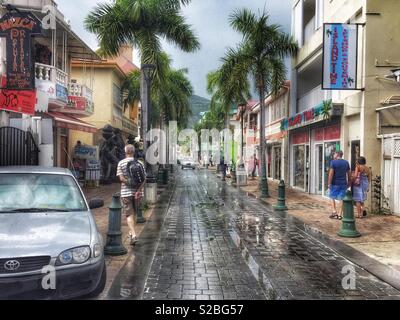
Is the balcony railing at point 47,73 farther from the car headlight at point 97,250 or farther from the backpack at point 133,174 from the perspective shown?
the car headlight at point 97,250

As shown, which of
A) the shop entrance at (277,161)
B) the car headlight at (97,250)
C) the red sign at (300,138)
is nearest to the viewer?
the car headlight at (97,250)

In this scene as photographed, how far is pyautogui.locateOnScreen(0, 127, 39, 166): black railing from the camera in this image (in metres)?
11.8

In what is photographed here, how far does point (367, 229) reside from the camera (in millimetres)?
10062

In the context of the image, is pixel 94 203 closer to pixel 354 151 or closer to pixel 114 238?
pixel 114 238

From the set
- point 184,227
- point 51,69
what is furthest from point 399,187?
point 51,69

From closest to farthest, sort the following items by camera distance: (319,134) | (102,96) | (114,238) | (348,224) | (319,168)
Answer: (114,238)
(348,224)
(319,134)
(319,168)
(102,96)

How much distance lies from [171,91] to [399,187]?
22851mm

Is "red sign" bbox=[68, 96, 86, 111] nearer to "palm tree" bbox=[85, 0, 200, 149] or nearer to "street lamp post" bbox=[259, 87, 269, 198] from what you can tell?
"palm tree" bbox=[85, 0, 200, 149]

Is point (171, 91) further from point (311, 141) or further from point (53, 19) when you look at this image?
point (53, 19)

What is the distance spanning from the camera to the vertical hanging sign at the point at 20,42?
11.4 m

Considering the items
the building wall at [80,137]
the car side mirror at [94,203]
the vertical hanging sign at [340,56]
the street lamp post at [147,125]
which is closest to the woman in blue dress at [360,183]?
the vertical hanging sign at [340,56]

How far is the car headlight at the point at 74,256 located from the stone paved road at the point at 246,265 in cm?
112

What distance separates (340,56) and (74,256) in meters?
11.3

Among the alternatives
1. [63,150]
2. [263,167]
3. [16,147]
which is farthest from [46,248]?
[63,150]
